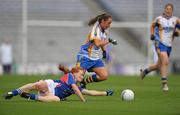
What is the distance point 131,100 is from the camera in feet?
48.2

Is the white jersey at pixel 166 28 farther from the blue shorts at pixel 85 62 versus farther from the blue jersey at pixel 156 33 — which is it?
the blue shorts at pixel 85 62

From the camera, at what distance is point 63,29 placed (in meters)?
37.2

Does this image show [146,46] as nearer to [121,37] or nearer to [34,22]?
[121,37]

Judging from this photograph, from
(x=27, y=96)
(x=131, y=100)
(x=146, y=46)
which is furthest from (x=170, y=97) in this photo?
(x=146, y=46)

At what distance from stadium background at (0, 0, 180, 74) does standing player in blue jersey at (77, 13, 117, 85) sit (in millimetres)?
19724

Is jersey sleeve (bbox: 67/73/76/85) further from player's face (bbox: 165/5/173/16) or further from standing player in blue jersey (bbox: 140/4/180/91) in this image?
player's face (bbox: 165/5/173/16)

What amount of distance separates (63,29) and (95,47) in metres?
21.3

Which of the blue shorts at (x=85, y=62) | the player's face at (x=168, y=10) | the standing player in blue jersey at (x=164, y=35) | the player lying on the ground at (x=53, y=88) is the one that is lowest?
the player lying on the ground at (x=53, y=88)

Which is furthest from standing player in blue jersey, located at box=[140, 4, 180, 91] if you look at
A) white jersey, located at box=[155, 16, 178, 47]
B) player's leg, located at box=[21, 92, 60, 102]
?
player's leg, located at box=[21, 92, 60, 102]

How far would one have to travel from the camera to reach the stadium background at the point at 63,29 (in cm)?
3669

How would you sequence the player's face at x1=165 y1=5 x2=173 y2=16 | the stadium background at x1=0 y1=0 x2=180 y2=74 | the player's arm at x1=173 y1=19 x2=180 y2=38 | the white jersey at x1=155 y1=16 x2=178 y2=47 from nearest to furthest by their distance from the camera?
the player's face at x1=165 y1=5 x2=173 y2=16
the white jersey at x1=155 y1=16 x2=178 y2=47
the player's arm at x1=173 y1=19 x2=180 y2=38
the stadium background at x1=0 y1=0 x2=180 y2=74

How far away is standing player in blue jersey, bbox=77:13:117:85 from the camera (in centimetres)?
1564

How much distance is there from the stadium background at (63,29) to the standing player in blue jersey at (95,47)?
64.7ft

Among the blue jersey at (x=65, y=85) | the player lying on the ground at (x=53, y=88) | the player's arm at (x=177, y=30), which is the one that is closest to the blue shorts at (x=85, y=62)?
the player lying on the ground at (x=53, y=88)
